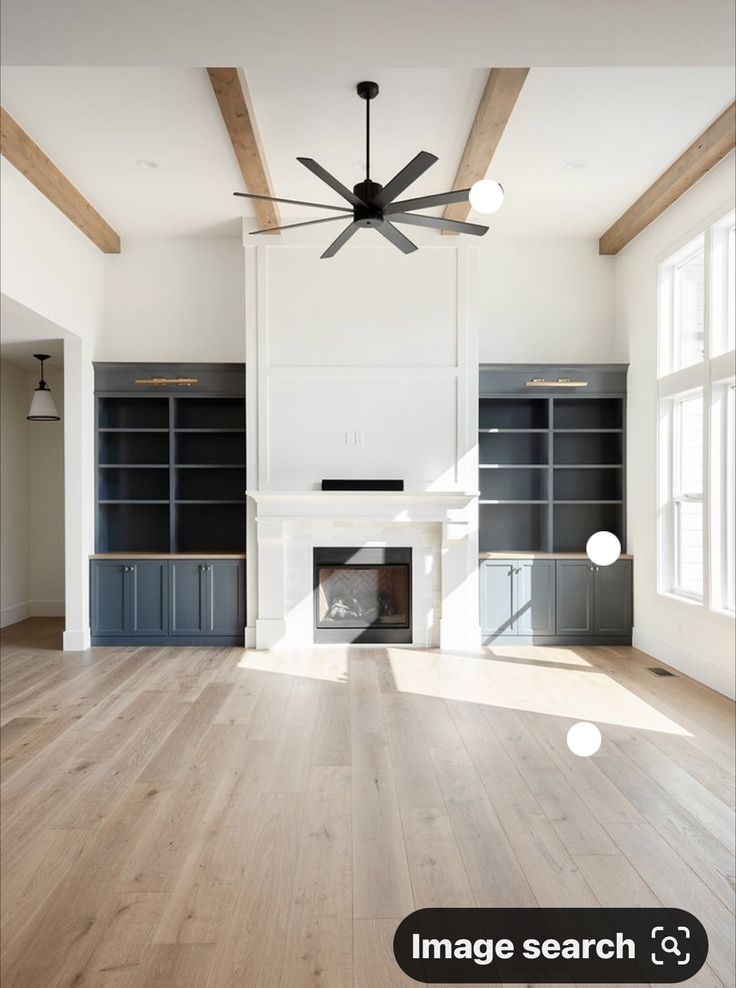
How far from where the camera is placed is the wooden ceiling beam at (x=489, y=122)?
12.1 feet

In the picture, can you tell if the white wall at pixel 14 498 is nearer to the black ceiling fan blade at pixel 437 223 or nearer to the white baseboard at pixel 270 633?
the white baseboard at pixel 270 633

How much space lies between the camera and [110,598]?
584cm

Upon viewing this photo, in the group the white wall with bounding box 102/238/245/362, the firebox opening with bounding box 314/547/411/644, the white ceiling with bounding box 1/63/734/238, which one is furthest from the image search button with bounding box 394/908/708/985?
the white wall with bounding box 102/238/245/362

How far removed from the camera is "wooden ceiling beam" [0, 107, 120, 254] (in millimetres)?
4262

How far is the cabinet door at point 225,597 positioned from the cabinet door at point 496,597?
211 centimetres

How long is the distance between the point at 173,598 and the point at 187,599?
0.12m

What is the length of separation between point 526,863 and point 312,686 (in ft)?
8.01

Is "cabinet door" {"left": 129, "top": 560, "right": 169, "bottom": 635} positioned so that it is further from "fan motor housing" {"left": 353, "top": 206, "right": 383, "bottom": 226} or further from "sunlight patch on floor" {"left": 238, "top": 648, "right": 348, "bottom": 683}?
Result: "fan motor housing" {"left": 353, "top": 206, "right": 383, "bottom": 226}

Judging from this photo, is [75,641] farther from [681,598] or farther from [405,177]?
[681,598]

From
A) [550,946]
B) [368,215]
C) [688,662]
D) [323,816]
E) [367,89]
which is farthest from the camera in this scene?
[688,662]

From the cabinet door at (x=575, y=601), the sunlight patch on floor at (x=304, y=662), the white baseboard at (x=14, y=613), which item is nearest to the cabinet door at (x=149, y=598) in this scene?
the sunlight patch on floor at (x=304, y=662)

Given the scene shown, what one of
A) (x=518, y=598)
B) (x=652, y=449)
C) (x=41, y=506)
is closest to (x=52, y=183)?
(x=41, y=506)

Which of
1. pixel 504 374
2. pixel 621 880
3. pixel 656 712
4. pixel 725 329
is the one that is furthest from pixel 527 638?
pixel 621 880
